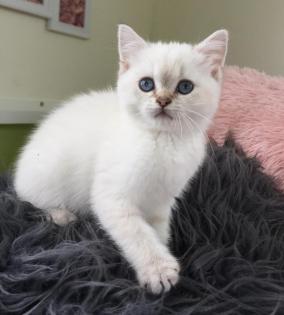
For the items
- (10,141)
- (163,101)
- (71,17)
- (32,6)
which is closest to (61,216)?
(163,101)

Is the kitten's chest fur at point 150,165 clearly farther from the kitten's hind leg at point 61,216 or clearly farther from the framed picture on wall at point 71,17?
the framed picture on wall at point 71,17

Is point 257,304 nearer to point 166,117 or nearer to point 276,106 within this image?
point 166,117

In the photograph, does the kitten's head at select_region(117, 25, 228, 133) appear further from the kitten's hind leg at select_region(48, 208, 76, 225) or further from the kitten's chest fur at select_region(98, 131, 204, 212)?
the kitten's hind leg at select_region(48, 208, 76, 225)

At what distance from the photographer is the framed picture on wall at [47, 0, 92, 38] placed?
136cm

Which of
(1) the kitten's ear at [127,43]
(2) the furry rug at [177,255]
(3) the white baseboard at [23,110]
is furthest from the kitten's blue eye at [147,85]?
(3) the white baseboard at [23,110]

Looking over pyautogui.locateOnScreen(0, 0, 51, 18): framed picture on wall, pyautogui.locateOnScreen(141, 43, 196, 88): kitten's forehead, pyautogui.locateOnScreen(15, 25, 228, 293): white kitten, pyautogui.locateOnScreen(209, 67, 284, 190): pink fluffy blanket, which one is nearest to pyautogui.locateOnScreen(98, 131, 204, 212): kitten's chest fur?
pyautogui.locateOnScreen(15, 25, 228, 293): white kitten

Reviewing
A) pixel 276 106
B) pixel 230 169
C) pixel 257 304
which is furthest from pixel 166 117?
pixel 276 106

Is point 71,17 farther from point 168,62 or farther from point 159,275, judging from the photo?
point 159,275

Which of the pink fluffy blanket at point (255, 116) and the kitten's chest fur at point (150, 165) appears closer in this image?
the kitten's chest fur at point (150, 165)

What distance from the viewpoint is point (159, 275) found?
0.70 m

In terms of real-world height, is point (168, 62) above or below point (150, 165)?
above

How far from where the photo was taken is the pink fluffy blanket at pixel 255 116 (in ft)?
4.15

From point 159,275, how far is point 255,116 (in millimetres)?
836

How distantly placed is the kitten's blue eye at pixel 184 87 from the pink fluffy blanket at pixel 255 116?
1.83 ft
